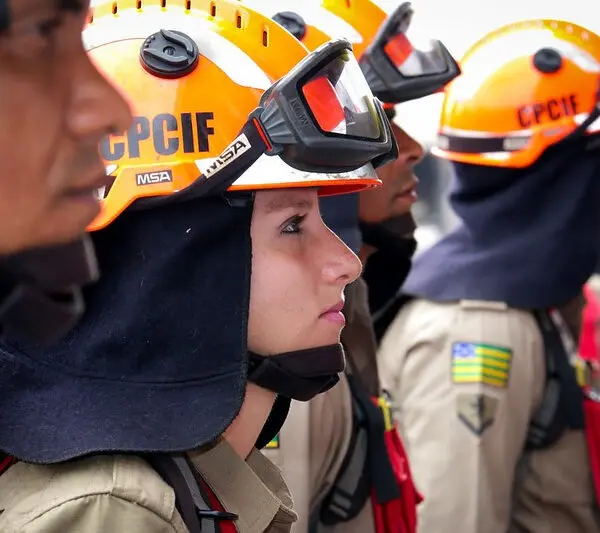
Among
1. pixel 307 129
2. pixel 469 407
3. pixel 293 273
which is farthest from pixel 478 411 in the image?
pixel 307 129

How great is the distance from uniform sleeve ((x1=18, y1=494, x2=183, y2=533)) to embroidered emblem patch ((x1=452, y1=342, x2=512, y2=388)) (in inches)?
64.3

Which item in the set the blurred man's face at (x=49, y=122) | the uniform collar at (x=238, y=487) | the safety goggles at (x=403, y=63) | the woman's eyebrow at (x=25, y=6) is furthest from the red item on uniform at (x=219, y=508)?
the safety goggles at (x=403, y=63)

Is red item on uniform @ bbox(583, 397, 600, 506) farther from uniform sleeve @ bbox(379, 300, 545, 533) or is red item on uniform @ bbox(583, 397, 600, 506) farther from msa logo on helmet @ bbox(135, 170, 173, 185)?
msa logo on helmet @ bbox(135, 170, 173, 185)

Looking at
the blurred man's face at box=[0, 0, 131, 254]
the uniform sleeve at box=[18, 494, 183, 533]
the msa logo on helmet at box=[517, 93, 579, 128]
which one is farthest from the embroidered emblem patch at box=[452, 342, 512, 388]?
the blurred man's face at box=[0, 0, 131, 254]

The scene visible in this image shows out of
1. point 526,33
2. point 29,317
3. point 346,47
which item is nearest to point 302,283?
point 346,47

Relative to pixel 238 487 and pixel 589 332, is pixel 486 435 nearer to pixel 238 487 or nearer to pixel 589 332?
pixel 589 332

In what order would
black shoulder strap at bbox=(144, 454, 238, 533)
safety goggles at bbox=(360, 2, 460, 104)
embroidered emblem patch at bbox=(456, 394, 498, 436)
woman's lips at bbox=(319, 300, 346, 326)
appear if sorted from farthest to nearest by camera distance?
embroidered emblem patch at bbox=(456, 394, 498, 436) < safety goggles at bbox=(360, 2, 460, 104) < woman's lips at bbox=(319, 300, 346, 326) < black shoulder strap at bbox=(144, 454, 238, 533)

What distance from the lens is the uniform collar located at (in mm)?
1418

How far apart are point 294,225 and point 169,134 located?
23cm

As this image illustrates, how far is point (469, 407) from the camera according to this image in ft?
8.97

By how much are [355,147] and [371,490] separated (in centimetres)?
105

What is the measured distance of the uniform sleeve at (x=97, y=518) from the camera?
1211 millimetres

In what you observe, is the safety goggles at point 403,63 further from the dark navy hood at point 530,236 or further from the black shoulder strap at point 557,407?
the black shoulder strap at point 557,407

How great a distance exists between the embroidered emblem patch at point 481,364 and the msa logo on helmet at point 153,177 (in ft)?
5.02
